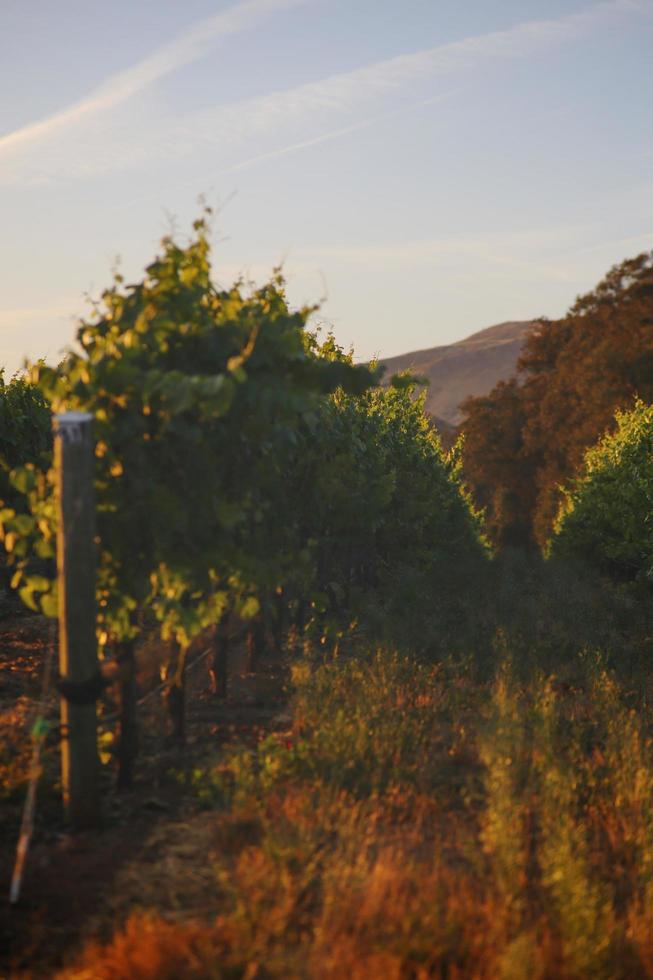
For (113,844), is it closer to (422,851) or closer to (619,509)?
(422,851)

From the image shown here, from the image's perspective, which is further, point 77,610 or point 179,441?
point 179,441

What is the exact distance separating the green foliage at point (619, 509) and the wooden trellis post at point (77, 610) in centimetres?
1747

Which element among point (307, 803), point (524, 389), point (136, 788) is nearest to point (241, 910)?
point (307, 803)

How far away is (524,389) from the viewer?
5306cm

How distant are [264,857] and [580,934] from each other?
218 cm

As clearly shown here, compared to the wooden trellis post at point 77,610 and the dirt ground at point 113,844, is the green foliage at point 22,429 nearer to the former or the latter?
the dirt ground at point 113,844

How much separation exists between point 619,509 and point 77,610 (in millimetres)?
21213

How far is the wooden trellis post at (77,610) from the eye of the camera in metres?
6.18

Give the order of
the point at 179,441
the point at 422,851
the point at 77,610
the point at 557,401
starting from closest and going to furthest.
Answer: the point at 77,610, the point at 422,851, the point at 179,441, the point at 557,401

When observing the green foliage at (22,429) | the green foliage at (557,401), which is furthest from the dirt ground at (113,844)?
the green foliage at (557,401)

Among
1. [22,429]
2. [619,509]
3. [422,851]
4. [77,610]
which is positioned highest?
[22,429]

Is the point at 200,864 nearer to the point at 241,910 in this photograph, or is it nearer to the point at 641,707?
the point at 241,910

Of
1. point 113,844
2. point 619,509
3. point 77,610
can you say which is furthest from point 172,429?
point 619,509

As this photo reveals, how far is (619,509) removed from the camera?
24688 millimetres
